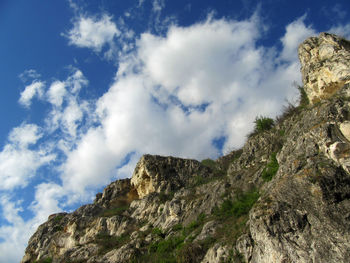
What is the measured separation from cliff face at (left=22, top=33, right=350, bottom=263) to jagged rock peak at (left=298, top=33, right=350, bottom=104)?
0.12m

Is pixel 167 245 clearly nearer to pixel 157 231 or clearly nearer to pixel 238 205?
pixel 157 231

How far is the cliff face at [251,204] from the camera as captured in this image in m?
16.9

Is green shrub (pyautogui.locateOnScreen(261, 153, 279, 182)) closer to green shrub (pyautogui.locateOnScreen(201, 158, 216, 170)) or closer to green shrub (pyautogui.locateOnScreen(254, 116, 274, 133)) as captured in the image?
green shrub (pyautogui.locateOnScreen(254, 116, 274, 133))

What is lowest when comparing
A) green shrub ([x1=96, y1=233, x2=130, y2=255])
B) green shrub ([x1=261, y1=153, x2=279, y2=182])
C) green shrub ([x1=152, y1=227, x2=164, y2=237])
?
green shrub ([x1=261, y1=153, x2=279, y2=182])

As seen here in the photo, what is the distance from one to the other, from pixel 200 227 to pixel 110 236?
57.6 feet

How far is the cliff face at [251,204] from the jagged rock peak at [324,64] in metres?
0.12

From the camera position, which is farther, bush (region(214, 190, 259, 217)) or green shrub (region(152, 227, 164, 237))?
green shrub (region(152, 227, 164, 237))

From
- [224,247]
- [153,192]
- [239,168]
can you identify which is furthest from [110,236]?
[224,247]

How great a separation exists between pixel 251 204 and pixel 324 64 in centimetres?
1779

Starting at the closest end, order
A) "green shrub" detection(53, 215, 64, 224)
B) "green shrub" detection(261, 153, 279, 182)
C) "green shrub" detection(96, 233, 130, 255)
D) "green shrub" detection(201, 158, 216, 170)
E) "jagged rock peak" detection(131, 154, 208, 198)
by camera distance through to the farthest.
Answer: "green shrub" detection(261, 153, 279, 182) < "green shrub" detection(96, 233, 130, 255) < "jagged rock peak" detection(131, 154, 208, 198) < "green shrub" detection(53, 215, 64, 224) < "green shrub" detection(201, 158, 216, 170)

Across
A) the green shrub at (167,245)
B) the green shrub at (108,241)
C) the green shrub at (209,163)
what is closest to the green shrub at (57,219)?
the green shrub at (108,241)

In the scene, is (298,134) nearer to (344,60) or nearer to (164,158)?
(344,60)

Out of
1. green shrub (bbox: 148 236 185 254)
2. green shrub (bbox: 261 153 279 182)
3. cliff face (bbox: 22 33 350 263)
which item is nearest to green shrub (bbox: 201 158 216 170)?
cliff face (bbox: 22 33 350 263)

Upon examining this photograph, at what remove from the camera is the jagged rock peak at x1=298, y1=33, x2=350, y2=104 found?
1087 inches
